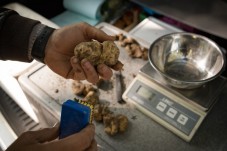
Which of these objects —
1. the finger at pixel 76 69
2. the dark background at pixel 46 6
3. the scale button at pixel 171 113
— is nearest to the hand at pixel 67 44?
the finger at pixel 76 69

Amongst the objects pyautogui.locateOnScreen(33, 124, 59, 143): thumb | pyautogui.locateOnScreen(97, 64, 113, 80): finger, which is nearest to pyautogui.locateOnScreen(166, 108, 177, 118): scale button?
pyautogui.locateOnScreen(97, 64, 113, 80): finger

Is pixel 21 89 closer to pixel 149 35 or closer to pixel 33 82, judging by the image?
pixel 33 82

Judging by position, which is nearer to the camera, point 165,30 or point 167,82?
point 167,82

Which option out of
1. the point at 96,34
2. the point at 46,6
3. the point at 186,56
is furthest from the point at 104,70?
the point at 46,6

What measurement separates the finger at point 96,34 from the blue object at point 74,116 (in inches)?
14.0

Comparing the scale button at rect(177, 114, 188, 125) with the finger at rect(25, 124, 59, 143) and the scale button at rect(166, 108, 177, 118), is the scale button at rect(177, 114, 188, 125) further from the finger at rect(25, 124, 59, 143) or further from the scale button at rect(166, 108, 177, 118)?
the finger at rect(25, 124, 59, 143)

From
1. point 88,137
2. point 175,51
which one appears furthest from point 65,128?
point 175,51

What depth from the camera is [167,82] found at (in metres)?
1.00

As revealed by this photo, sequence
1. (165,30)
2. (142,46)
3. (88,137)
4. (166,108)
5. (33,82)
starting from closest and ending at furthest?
1. (88,137)
2. (166,108)
3. (33,82)
4. (142,46)
5. (165,30)

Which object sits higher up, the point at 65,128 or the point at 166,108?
the point at 65,128

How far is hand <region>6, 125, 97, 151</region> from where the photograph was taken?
707mm

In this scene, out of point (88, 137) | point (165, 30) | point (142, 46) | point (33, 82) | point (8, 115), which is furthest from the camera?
point (8, 115)

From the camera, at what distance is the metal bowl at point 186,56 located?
105 centimetres

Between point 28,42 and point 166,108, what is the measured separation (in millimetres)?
615
